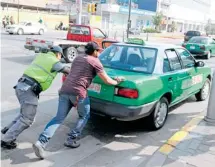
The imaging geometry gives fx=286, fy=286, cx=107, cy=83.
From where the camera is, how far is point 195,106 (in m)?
6.92

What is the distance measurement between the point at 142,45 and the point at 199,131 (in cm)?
191

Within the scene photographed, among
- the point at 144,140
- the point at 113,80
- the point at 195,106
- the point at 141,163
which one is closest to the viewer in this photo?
the point at 141,163

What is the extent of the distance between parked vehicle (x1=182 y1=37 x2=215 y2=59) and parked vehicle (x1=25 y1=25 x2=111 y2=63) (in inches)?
243

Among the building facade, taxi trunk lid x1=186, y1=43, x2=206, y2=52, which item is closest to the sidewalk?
taxi trunk lid x1=186, y1=43, x2=206, y2=52

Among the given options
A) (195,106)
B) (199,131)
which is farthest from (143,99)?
(195,106)

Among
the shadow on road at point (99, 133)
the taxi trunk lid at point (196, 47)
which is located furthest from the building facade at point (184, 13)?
the shadow on road at point (99, 133)

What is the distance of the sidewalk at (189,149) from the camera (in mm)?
3947

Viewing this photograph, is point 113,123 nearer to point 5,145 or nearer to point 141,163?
point 141,163

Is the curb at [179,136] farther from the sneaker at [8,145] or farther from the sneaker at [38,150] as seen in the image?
the sneaker at [8,145]

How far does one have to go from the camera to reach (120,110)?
450 centimetres

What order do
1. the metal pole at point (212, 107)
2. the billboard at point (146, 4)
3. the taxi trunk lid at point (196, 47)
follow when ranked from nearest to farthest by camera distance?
the metal pole at point (212, 107) < the taxi trunk lid at point (196, 47) < the billboard at point (146, 4)

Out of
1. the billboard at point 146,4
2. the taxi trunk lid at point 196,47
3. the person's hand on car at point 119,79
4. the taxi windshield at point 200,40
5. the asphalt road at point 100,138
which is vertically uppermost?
the billboard at point 146,4

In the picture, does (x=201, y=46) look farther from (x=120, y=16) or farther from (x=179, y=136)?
(x=120, y=16)

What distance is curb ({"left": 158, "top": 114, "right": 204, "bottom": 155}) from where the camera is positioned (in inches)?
172
